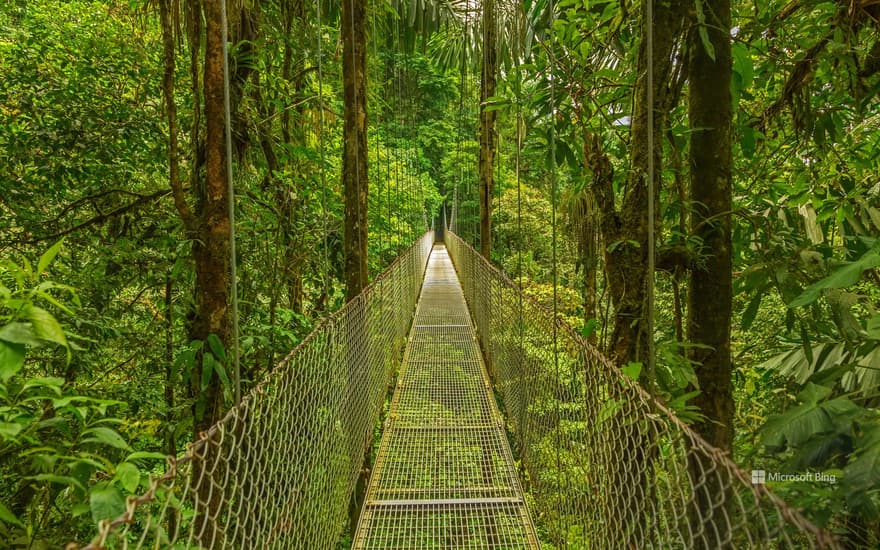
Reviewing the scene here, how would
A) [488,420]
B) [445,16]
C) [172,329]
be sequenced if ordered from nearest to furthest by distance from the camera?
[172,329] → [488,420] → [445,16]

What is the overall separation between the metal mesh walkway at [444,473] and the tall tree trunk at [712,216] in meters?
0.83

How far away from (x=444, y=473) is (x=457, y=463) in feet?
0.40

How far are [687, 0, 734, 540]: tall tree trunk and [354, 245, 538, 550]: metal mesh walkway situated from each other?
83 cm

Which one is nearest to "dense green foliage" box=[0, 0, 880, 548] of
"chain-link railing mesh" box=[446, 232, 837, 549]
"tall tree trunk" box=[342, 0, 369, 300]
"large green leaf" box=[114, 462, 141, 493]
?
"large green leaf" box=[114, 462, 141, 493]

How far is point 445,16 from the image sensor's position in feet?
20.3

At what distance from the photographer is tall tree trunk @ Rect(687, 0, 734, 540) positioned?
133cm

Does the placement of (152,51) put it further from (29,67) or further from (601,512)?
(601,512)

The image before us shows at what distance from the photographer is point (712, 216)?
133cm

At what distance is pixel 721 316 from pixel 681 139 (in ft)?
1.96

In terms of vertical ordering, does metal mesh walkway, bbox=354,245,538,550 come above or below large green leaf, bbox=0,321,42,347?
below

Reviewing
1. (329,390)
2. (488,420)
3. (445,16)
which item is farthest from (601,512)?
(445,16)

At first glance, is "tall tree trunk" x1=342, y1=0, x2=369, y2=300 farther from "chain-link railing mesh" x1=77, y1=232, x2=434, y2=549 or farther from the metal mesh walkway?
the metal mesh walkway

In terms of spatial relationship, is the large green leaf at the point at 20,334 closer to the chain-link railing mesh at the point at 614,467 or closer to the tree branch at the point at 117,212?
the chain-link railing mesh at the point at 614,467

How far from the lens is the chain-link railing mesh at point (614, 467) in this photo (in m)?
0.62
